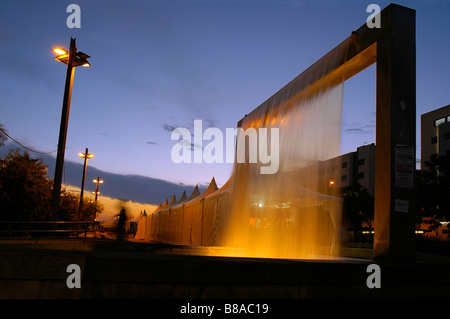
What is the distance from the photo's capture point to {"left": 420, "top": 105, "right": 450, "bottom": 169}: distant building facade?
204 ft

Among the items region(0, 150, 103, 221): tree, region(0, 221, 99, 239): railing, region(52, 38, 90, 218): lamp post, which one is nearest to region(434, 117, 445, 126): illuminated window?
region(0, 221, 99, 239): railing

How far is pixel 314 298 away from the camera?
4887mm

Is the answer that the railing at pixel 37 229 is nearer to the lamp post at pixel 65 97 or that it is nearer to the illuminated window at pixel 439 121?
the lamp post at pixel 65 97

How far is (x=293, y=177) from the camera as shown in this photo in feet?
33.1

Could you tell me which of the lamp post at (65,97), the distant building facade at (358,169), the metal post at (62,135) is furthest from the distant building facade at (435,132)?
the metal post at (62,135)

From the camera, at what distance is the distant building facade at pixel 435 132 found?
62219mm

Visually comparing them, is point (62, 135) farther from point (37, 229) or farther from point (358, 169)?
point (358, 169)

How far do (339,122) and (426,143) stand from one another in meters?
67.5

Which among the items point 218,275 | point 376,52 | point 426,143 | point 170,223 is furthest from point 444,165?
point 426,143

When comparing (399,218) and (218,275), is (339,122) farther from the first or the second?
(218,275)

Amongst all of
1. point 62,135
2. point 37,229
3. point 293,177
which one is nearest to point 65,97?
point 62,135

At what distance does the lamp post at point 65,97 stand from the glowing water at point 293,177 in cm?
576

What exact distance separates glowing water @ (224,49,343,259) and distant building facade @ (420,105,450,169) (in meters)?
57.8

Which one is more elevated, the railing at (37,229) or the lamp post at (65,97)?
the lamp post at (65,97)
